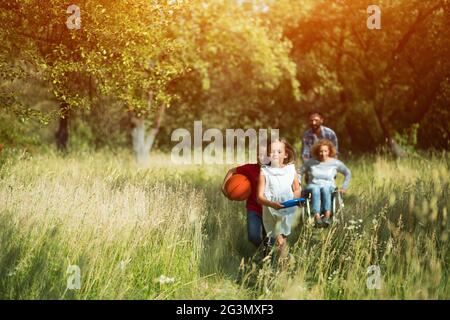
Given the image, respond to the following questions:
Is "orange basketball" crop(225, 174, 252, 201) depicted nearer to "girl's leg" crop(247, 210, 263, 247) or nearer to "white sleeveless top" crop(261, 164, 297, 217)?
"girl's leg" crop(247, 210, 263, 247)

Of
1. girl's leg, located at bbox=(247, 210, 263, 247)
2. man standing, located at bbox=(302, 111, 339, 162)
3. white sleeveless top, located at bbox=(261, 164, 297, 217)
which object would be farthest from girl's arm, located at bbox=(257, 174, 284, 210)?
man standing, located at bbox=(302, 111, 339, 162)

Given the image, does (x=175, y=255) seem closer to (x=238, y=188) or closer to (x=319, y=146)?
(x=238, y=188)

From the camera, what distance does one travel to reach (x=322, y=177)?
886cm

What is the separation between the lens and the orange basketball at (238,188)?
6.69 meters

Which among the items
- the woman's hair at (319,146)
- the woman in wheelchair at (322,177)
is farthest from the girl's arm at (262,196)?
the woman's hair at (319,146)

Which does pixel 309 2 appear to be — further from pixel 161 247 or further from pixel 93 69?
pixel 161 247

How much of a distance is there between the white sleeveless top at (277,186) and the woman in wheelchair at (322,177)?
5.12ft

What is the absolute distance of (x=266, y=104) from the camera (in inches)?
1070

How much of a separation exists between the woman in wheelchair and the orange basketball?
61.3 inches

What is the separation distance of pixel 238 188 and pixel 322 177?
2541mm

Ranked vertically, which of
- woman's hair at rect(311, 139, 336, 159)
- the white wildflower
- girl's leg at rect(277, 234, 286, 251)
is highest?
woman's hair at rect(311, 139, 336, 159)

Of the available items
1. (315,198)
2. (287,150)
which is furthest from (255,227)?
(315,198)

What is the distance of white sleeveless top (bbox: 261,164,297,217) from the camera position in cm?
641
